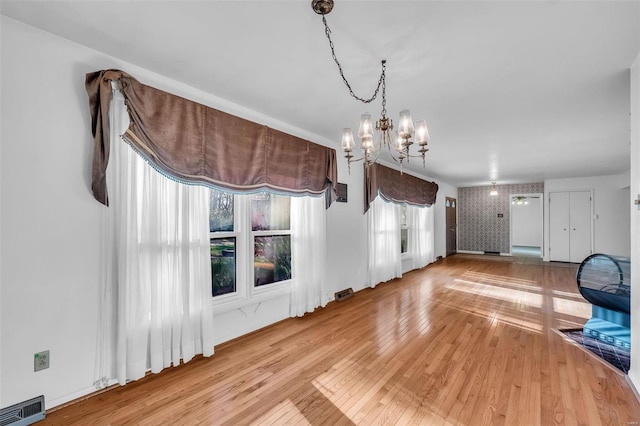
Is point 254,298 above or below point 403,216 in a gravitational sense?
below

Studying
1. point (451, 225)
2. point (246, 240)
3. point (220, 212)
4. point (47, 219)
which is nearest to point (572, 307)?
point (246, 240)

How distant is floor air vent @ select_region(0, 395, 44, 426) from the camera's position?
1696mm

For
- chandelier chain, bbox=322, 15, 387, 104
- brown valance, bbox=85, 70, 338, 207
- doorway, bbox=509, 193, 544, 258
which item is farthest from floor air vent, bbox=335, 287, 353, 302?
doorway, bbox=509, 193, 544, 258

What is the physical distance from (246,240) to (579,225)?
944 cm

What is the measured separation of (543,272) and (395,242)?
3915 mm

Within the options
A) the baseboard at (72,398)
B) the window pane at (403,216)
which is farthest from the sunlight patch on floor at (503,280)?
the baseboard at (72,398)

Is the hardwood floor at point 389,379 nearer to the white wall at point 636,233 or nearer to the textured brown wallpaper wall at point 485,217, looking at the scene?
the white wall at point 636,233

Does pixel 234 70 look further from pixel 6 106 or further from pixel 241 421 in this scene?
pixel 241 421

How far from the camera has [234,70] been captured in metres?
2.34

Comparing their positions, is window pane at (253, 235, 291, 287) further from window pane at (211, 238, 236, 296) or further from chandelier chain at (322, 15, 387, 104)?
chandelier chain at (322, 15, 387, 104)

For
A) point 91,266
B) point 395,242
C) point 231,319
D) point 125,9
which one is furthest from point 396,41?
point 395,242

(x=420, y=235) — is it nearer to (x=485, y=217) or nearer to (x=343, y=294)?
(x=343, y=294)

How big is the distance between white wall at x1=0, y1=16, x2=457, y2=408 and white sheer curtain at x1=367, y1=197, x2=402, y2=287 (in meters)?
4.08

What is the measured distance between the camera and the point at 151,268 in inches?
91.0
